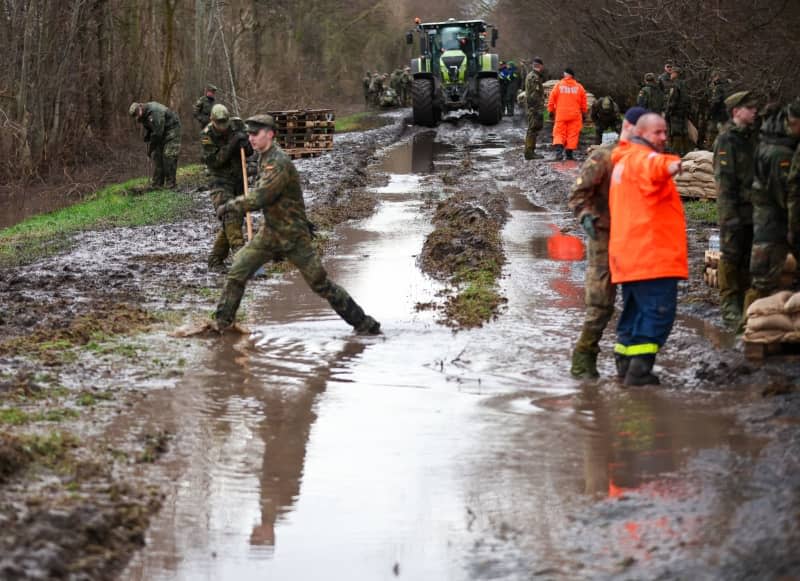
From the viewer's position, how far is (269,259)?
996cm

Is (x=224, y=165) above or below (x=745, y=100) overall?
below

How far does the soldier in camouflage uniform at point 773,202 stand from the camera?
880 centimetres

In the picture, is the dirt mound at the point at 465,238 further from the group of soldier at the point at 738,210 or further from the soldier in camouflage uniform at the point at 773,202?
the soldier in camouflage uniform at the point at 773,202

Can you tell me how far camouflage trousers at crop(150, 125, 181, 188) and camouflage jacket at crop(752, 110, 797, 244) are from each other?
13.3m

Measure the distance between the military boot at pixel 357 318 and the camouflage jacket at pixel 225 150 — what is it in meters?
3.95

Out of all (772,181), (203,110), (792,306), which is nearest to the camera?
(792,306)

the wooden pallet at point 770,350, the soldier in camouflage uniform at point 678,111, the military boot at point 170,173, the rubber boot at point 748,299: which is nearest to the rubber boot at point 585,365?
the wooden pallet at point 770,350

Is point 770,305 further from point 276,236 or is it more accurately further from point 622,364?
point 276,236

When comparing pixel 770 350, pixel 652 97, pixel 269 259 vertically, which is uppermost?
pixel 652 97

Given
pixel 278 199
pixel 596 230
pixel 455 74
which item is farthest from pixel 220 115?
pixel 455 74

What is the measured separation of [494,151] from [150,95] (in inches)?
459

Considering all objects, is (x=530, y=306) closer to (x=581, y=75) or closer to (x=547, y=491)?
(x=547, y=491)

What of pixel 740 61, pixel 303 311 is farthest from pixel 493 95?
pixel 303 311

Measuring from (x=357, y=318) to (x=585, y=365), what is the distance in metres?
2.38
